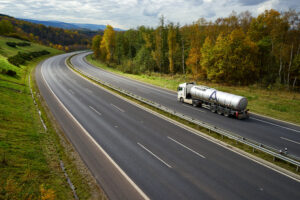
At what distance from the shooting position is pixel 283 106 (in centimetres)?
2653

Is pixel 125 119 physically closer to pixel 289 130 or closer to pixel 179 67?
pixel 289 130

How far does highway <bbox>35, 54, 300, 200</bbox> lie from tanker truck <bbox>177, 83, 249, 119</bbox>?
293 inches

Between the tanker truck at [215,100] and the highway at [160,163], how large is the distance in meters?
7.45

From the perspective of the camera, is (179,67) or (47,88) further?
(179,67)

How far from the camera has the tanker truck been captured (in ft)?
71.8

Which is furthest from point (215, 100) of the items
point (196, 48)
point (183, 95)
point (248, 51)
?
point (196, 48)

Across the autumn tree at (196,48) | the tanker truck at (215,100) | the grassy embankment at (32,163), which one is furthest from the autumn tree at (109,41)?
the grassy embankment at (32,163)

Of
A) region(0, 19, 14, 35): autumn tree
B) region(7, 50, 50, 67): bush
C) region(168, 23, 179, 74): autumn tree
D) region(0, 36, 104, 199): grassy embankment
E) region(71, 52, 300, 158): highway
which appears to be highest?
region(0, 19, 14, 35): autumn tree

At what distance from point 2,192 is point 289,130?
23630 millimetres

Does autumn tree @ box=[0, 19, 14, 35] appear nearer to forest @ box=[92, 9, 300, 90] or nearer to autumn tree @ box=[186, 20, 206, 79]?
forest @ box=[92, 9, 300, 90]

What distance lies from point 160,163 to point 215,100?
45.2 feet

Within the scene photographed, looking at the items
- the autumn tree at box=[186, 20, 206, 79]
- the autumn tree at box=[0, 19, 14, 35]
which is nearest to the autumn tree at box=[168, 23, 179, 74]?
the autumn tree at box=[186, 20, 206, 79]

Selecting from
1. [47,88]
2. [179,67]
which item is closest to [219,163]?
[47,88]

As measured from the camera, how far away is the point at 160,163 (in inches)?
520
